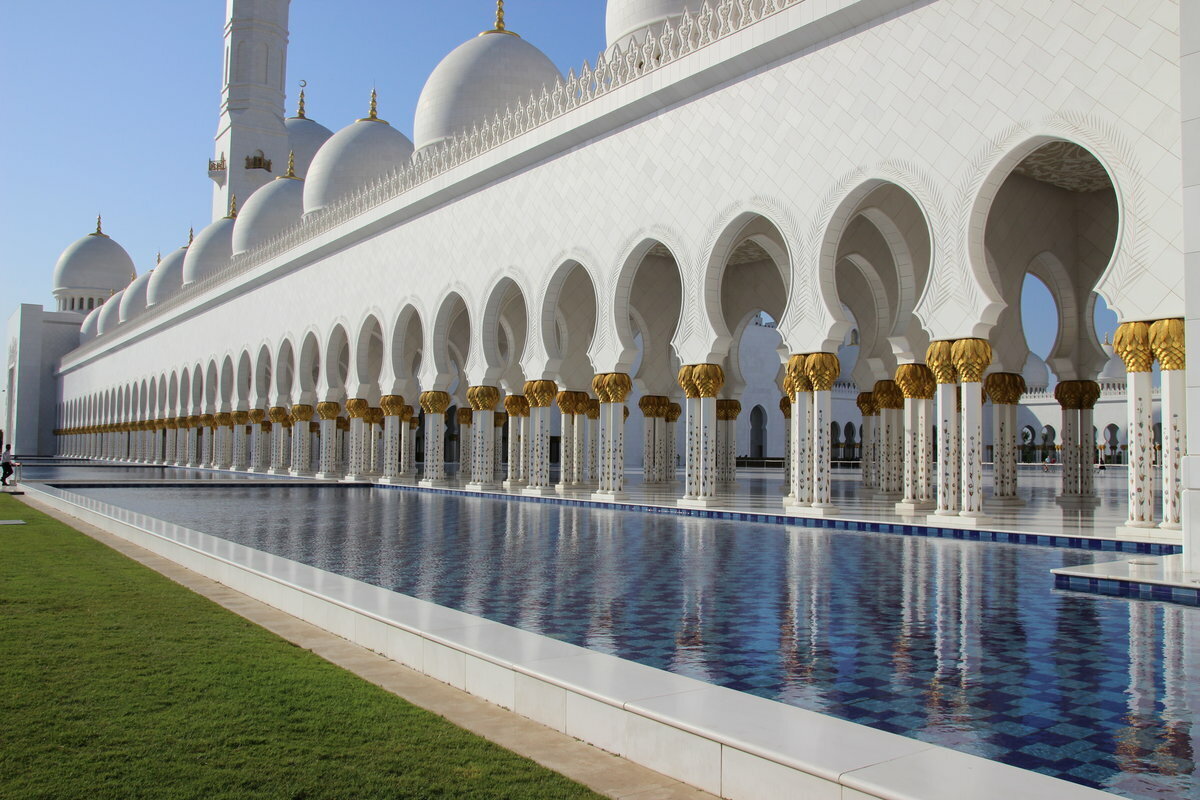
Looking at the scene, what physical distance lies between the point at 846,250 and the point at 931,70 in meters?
3.45

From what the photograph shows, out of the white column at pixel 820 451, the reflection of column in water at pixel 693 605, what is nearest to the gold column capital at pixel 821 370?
the white column at pixel 820 451

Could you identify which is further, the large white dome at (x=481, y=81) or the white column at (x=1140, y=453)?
the large white dome at (x=481, y=81)

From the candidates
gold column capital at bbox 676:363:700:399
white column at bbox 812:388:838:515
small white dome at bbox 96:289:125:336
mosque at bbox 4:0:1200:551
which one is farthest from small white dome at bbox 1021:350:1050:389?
small white dome at bbox 96:289:125:336

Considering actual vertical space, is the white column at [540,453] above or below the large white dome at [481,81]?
below

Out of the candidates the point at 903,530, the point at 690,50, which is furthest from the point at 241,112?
the point at 903,530

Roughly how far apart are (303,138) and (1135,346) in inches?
911

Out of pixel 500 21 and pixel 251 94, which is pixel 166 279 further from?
pixel 500 21

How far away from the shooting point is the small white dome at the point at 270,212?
19.8 m

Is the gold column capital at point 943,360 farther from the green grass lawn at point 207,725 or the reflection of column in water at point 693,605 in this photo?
the green grass lawn at point 207,725

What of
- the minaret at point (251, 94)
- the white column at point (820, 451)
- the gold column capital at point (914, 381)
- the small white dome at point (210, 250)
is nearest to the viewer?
the white column at point (820, 451)

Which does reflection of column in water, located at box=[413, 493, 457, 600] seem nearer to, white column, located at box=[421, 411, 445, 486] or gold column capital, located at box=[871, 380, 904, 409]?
white column, located at box=[421, 411, 445, 486]

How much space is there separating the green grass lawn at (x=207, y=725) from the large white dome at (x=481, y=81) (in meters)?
11.4

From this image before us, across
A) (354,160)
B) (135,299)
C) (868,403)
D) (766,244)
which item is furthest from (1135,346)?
(135,299)

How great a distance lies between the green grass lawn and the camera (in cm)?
168
